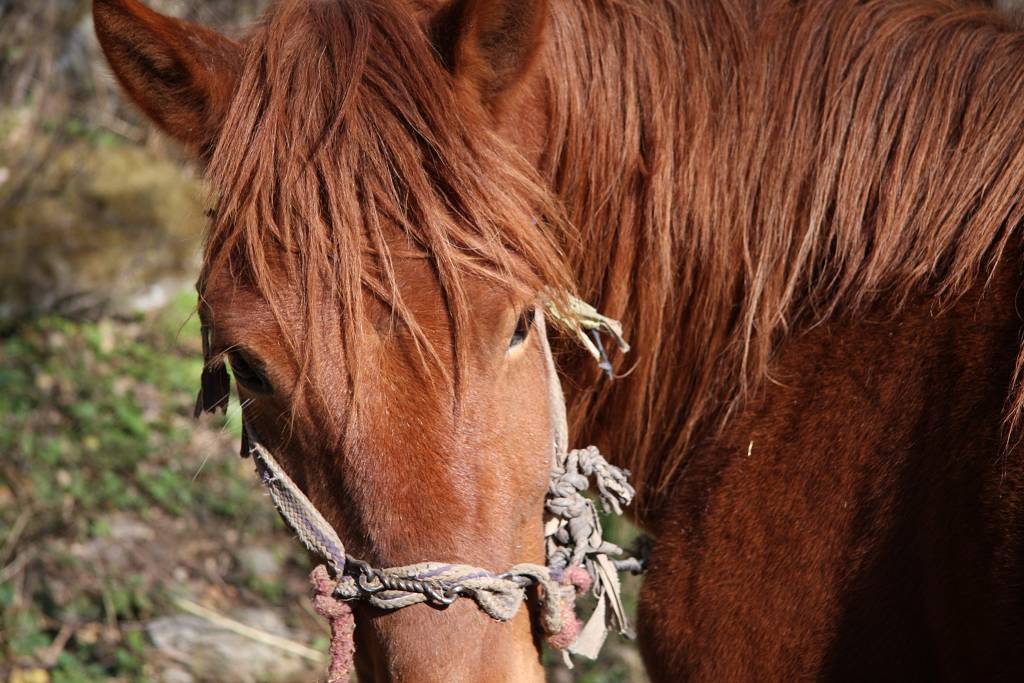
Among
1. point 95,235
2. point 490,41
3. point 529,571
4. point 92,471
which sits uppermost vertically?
point 490,41

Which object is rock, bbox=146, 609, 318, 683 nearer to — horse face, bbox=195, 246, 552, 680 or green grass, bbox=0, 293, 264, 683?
green grass, bbox=0, 293, 264, 683

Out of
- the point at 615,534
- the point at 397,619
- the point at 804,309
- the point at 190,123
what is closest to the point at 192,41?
the point at 190,123

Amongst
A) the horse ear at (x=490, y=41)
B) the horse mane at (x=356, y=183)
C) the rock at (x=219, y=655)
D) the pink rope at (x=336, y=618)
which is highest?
the horse ear at (x=490, y=41)

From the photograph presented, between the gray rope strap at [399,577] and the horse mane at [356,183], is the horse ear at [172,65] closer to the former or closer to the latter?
the horse mane at [356,183]

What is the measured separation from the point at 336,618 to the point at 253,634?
262 centimetres

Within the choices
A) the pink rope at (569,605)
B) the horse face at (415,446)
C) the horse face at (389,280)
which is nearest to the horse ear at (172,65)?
the horse face at (389,280)

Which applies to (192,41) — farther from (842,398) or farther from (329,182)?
(842,398)

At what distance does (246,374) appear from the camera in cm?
163

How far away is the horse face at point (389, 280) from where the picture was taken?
4.83ft

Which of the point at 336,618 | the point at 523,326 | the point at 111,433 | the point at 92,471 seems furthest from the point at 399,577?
the point at 111,433

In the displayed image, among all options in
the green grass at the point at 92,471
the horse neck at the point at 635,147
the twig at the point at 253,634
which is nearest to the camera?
the horse neck at the point at 635,147

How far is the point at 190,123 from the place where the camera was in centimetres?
177

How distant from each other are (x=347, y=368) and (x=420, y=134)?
0.43 metres

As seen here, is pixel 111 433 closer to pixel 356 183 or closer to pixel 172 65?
pixel 172 65
